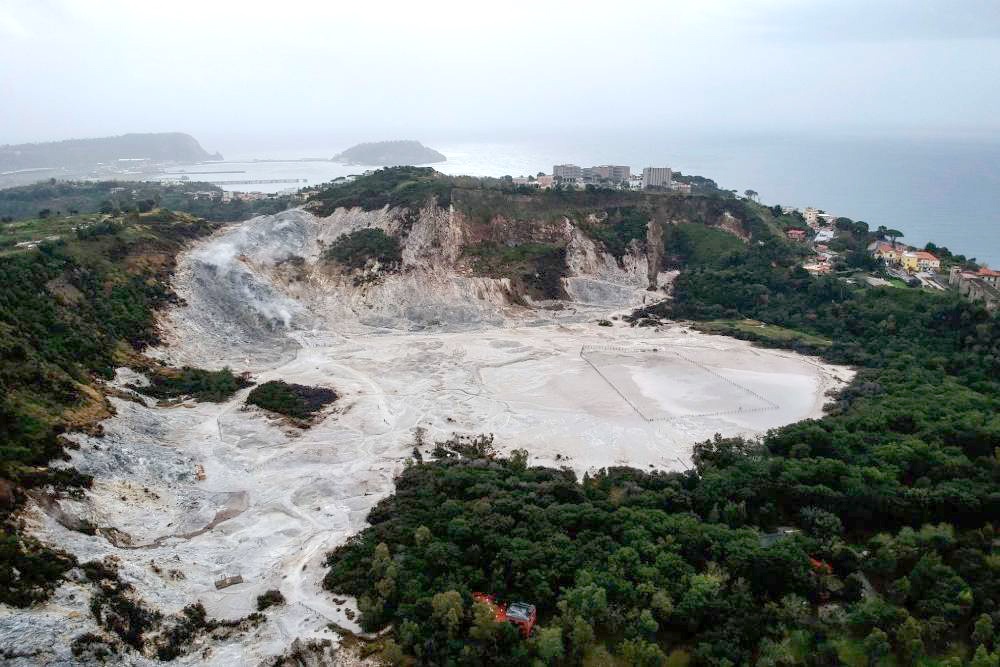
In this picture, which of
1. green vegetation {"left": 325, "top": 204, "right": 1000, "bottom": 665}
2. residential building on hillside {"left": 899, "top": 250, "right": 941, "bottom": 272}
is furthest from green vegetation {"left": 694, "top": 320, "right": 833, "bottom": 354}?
residential building on hillside {"left": 899, "top": 250, "right": 941, "bottom": 272}

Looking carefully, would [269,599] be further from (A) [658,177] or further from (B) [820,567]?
(A) [658,177]

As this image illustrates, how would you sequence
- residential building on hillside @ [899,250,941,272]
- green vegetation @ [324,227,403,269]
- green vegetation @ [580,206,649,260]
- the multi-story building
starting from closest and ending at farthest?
green vegetation @ [324,227,403,269], residential building on hillside @ [899,250,941,272], green vegetation @ [580,206,649,260], the multi-story building

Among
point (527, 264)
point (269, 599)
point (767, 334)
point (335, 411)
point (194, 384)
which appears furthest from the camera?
point (527, 264)

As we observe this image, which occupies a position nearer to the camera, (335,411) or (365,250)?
(335,411)

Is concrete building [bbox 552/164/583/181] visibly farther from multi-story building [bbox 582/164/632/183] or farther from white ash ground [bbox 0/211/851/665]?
white ash ground [bbox 0/211/851/665]

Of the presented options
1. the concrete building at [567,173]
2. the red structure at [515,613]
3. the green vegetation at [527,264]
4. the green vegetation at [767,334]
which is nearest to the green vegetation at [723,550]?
the red structure at [515,613]

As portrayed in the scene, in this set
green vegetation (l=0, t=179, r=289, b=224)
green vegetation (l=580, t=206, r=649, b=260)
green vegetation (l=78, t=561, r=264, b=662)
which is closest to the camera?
green vegetation (l=78, t=561, r=264, b=662)

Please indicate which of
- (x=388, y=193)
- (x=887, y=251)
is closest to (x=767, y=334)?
(x=887, y=251)
